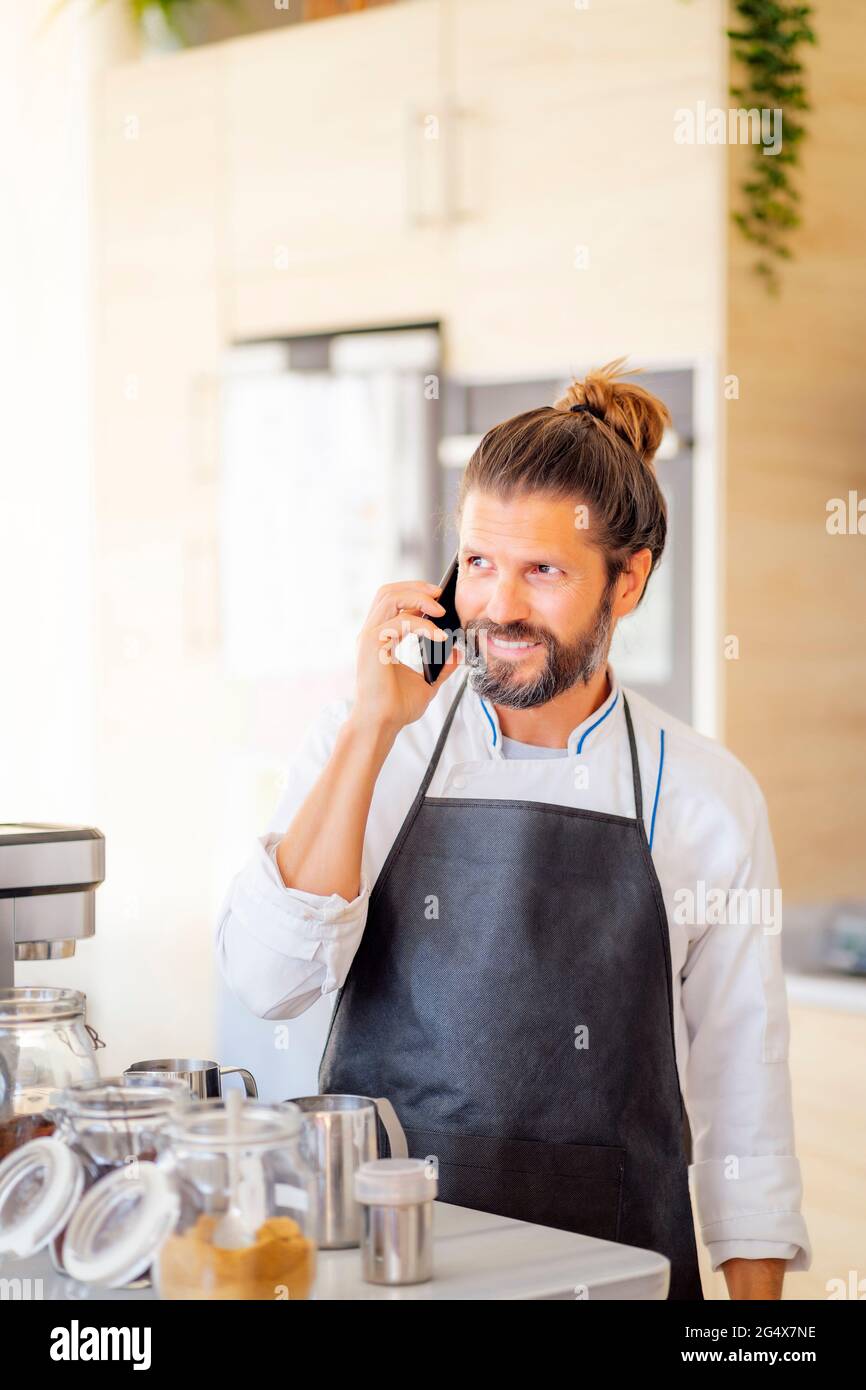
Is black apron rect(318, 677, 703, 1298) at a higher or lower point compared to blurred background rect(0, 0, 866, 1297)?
lower

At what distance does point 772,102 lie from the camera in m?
2.53

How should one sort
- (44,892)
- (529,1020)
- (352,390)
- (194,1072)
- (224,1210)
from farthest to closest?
(352,390) < (529,1020) < (44,892) < (194,1072) < (224,1210)

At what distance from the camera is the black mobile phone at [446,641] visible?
1587mm

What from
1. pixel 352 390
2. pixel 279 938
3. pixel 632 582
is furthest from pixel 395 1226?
pixel 352 390

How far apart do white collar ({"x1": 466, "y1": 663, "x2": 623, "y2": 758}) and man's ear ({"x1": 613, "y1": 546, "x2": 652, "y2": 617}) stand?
0.09m

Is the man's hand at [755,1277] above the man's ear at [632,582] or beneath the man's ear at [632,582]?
beneath

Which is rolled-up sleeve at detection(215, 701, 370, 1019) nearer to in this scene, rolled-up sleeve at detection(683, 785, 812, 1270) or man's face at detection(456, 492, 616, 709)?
man's face at detection(456, 492, 616, 709)

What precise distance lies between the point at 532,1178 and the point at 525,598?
0.54m

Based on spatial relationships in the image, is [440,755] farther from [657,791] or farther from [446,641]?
[657,791]

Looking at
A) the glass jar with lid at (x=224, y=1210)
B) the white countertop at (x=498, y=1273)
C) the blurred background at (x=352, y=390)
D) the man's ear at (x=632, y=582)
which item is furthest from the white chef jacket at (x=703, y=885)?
the glass jar with lid at (x=224, y=1210)

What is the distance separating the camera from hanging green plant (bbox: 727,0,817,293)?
2510mm

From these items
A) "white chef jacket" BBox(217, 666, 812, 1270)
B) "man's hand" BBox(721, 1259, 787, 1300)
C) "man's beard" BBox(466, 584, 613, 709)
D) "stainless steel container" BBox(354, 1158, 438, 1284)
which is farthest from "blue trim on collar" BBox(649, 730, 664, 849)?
"stainless steel container" BBox(354, 1158, 438, 1284)

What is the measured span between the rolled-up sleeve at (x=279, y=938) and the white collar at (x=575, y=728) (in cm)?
23

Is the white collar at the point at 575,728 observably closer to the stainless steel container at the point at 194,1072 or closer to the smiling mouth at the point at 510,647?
the smiling mouth at the point at 510,647
